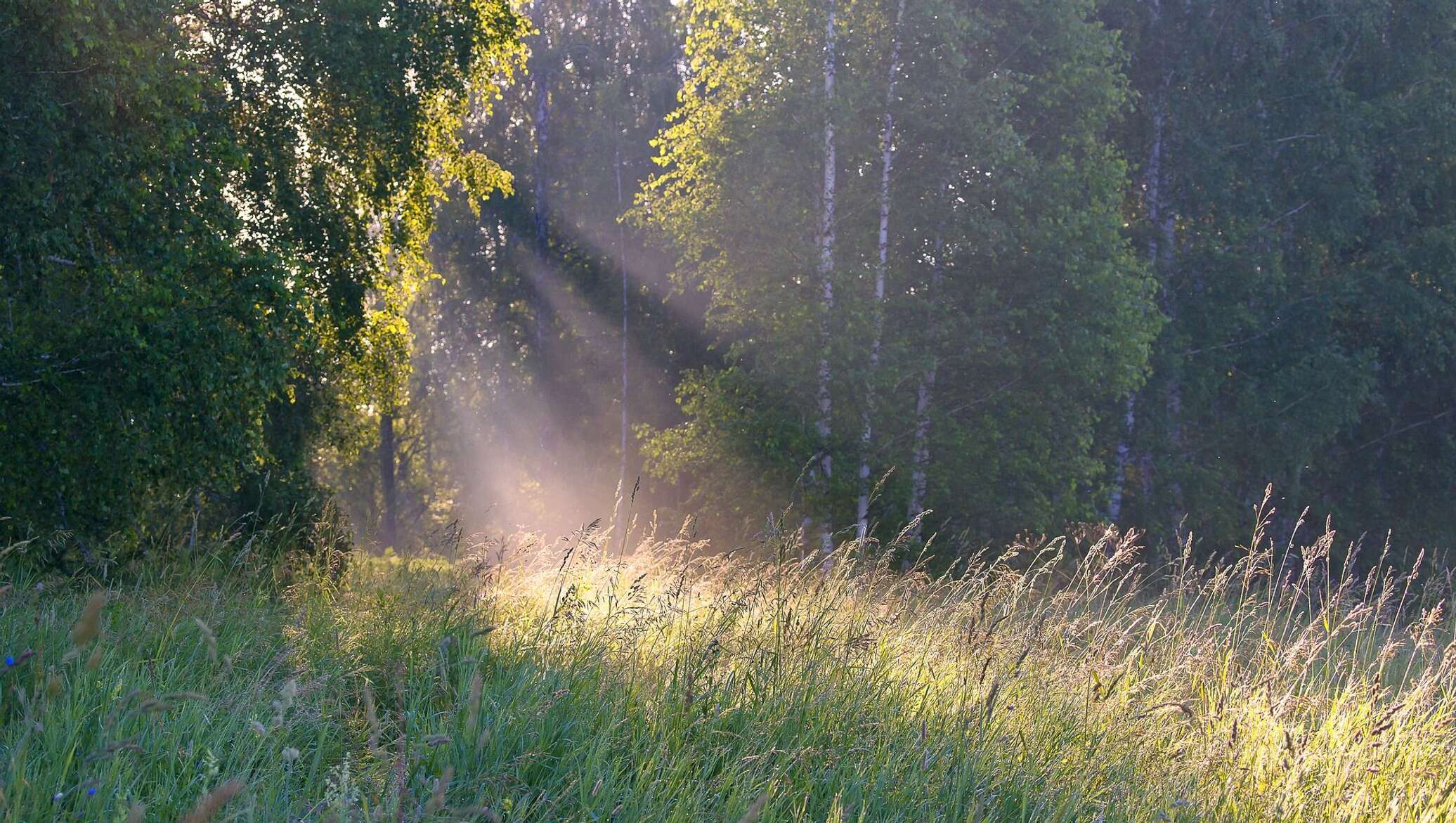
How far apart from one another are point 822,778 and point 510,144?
27.7 m

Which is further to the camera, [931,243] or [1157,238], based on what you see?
[1157,238]

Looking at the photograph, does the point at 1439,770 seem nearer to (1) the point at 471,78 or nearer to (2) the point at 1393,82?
(1) the point at 471,78

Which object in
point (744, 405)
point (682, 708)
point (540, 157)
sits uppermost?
point (540, 157)

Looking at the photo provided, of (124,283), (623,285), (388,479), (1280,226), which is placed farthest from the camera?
(388,479)

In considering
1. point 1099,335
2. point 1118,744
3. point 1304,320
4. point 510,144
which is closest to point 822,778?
point 1118,744

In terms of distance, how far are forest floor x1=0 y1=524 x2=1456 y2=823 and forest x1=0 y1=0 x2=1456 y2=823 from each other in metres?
0.03

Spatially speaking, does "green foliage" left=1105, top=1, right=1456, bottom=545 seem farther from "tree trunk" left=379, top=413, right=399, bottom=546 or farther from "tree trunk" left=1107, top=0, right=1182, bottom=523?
"tree trunk" left=379, top=413, right=399, bottom=546

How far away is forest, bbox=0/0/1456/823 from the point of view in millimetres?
4016

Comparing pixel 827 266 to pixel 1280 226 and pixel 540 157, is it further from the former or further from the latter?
pixel 540 157

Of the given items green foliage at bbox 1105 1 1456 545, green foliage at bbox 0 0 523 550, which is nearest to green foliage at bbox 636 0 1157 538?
green foliage at bbox 1105 1 1456 545

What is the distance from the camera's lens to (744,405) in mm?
17203

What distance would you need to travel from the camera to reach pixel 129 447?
8.30 m

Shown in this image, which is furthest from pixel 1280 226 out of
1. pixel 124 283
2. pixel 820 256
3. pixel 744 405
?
pixel 124 283

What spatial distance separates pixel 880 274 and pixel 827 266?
755 mm
